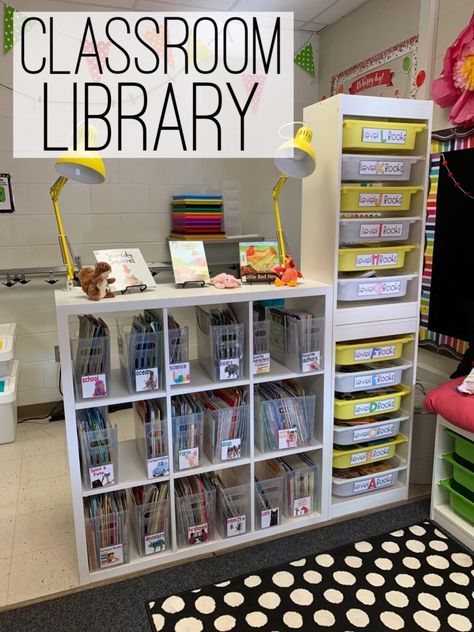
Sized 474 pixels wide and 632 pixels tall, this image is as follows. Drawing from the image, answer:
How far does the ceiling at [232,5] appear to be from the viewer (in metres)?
2.98

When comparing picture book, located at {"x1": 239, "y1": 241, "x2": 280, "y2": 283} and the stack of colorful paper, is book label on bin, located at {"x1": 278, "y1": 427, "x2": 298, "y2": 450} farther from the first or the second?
the stack of colorful paper

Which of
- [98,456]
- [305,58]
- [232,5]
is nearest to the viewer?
[98,456]

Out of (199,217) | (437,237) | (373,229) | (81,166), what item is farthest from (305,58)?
(81,166)

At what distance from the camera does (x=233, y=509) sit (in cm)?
203

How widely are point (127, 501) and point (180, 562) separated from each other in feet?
1.02

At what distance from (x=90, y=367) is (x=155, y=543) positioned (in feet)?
2.40

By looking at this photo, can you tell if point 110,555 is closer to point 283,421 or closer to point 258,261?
point 283,421

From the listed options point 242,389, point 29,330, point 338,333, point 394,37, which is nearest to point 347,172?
point 338,333

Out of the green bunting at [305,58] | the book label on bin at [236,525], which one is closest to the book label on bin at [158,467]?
the book label on bin at [236,525]

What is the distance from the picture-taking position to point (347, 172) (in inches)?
79.4

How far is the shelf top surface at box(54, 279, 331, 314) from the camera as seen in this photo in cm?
172

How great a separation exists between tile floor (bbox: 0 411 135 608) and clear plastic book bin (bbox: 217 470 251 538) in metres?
0.58

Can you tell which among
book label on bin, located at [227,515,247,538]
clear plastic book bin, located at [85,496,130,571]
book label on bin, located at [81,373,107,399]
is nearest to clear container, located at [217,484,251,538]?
book label on bin, located at [227,515,247,538]

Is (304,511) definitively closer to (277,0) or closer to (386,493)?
(386,493)
